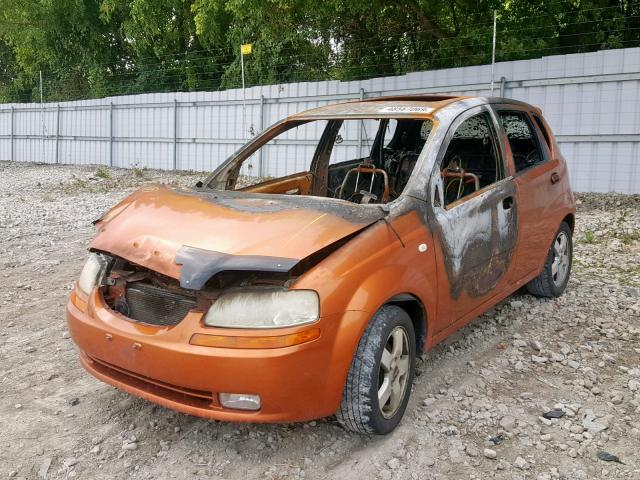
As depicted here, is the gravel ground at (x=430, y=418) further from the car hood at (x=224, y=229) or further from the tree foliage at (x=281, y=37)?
the tree foliage at (x=281, y=37)

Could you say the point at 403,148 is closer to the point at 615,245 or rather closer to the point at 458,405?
the point at 458,405

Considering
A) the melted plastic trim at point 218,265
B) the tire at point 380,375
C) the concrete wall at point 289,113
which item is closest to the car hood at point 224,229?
the melted plastic trim at point 218,265

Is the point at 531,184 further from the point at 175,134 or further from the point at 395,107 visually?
the point at 175,134

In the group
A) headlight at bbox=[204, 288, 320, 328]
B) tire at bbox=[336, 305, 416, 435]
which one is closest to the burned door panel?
tire at bbox=[336, 305, 416, 435]

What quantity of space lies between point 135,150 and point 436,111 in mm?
16655

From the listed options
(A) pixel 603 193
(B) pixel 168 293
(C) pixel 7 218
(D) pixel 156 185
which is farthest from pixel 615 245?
(C) pixel 7 218

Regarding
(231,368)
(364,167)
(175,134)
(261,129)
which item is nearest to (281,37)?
(261,129)

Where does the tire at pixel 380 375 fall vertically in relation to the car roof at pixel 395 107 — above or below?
below

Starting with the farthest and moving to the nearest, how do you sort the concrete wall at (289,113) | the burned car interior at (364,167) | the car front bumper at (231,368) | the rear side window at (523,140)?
1. the concrete wall at (289,113)
2. the rear side window at (523,140)
3. the burned car interior at (364,167)
4. the car front bumper at (231,368)

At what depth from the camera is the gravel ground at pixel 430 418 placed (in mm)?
2807

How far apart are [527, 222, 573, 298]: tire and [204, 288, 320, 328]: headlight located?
2.85m

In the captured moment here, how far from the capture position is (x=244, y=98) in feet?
51.6

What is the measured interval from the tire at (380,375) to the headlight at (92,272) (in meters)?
1.42

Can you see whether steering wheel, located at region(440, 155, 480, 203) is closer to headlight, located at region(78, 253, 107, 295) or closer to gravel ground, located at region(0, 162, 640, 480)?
gravel ground, located at region(0, 162, 640, 480)
